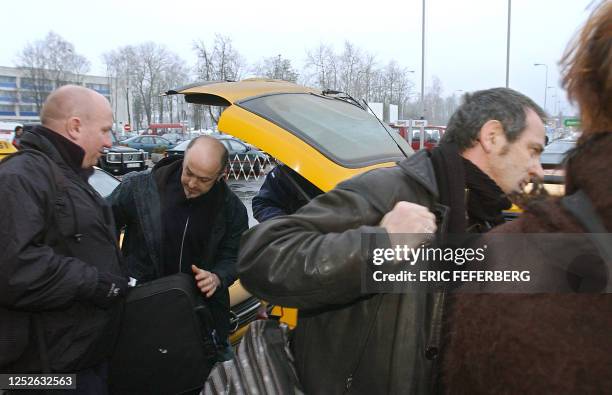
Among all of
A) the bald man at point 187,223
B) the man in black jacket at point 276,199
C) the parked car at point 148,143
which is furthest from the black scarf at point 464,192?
the parked car at point 148,143

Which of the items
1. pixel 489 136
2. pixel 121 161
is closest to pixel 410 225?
pixel 489 136

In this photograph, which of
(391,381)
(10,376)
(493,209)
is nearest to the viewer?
(391,381)

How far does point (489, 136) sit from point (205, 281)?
1.66m

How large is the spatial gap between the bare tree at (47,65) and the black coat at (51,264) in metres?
63.8

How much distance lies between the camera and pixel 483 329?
0.91 m

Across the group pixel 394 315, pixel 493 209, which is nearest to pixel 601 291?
pixel 394 315

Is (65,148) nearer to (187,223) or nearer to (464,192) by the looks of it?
(187,223)

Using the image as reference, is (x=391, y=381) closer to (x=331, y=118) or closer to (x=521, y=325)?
(x=521, y=325)

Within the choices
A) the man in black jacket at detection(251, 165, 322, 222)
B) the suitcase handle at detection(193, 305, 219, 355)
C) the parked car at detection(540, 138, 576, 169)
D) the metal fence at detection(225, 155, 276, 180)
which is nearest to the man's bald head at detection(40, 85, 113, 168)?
the suitcase handle at detection(193, 305, 219, 355)

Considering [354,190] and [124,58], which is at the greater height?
[124,58]

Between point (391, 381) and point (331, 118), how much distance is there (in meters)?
1.82

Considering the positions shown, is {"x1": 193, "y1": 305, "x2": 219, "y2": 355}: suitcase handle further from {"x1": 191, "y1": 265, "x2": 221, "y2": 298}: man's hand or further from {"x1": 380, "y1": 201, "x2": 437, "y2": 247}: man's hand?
{"x1": 380, "y1": 201, "x2": 437, "y2": 247}: man's hand

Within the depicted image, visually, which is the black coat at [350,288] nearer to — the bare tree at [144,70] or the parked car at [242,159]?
the parked car at [242,159]

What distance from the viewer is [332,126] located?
2.78m
